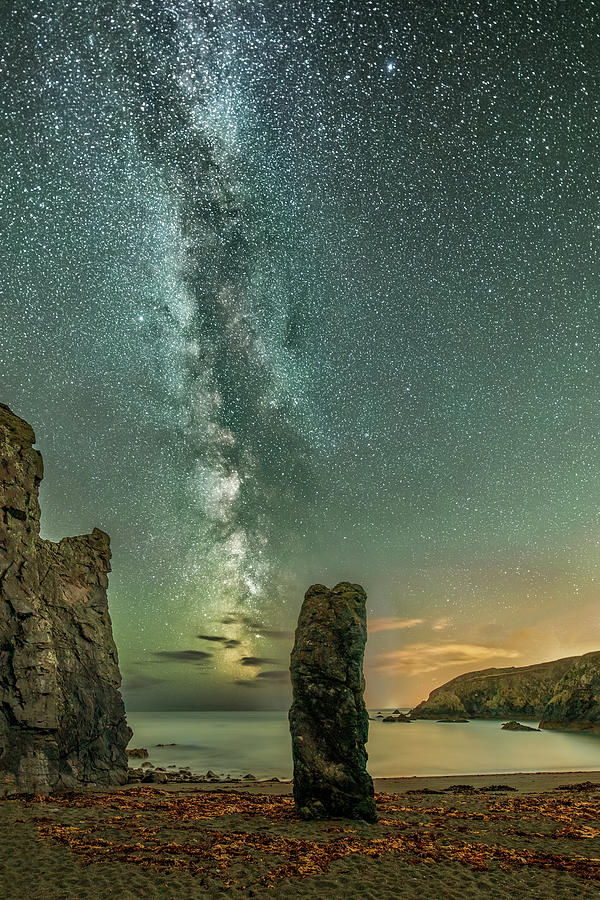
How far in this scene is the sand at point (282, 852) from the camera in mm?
10492

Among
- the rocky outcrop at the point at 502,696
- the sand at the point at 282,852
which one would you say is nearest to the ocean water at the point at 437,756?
the sand at the point at 282,852

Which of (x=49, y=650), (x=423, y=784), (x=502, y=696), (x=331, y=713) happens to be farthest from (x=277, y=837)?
(x=502, y=696)

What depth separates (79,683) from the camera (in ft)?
99.9

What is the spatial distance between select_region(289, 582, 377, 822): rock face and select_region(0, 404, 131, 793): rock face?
13644mm

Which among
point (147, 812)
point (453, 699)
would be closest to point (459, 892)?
point (147, 812)

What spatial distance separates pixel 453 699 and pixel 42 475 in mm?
167020

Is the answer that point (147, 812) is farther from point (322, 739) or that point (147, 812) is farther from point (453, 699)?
point (453, 699)

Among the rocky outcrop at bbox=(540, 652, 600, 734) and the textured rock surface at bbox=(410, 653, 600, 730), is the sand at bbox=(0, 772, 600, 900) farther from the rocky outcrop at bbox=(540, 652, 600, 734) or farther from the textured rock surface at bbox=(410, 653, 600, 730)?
the textured rock surface at bbox=(410, 653, 600, 730)

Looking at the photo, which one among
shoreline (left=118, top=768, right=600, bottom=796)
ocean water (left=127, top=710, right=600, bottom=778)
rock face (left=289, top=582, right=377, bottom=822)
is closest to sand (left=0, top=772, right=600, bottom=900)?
rock face (left=289, top=582, right=377, bottom=822)

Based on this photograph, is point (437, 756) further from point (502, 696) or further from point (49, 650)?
point (502, 696)

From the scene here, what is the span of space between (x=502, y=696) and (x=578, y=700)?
75.7 metres

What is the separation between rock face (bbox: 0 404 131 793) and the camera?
23.9 meters

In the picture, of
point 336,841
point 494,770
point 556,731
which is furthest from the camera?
point 556,731

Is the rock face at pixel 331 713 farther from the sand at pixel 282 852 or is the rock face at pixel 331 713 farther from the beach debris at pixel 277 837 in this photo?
the beach debris at pixel 277 837
